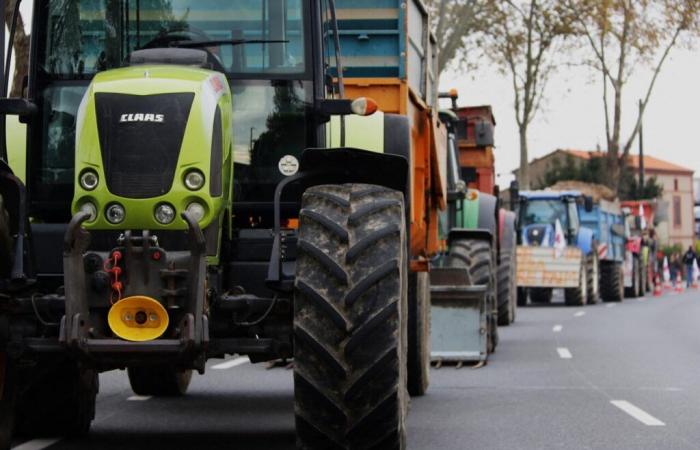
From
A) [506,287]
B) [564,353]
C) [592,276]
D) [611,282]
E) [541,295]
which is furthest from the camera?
[611,282]

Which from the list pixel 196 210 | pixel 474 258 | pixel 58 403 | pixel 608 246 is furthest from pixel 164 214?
pixel 608 246

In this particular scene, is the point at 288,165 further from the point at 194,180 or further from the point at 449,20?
the point at 449,20

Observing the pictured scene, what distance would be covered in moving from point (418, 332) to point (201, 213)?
4.71 meters

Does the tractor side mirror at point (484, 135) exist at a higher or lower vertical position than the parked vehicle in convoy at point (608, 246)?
higher

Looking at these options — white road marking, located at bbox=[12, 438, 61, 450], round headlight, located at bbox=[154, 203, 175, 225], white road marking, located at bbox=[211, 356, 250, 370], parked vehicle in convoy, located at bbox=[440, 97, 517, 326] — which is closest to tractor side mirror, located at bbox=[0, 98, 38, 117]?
round headlight, located at bbox=[154, 203, 175, 225]

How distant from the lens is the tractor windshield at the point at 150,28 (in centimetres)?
872

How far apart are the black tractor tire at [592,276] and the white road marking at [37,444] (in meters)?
29.8

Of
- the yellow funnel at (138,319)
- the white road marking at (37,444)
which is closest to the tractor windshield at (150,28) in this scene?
the yellow funnel at (138,319)

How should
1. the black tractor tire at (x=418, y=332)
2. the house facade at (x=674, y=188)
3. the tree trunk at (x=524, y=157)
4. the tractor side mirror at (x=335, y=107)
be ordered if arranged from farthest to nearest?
1. the house facade at (x=674, y=188)
2. the tree trunk at (x=524, y=157)
3. the black tractor tire at (x=418, y=332)
4. the tractor side mirror at (x=335, y=107)

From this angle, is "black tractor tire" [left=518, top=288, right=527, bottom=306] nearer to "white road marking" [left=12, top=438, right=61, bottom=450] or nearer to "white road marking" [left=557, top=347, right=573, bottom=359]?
"white road marking" [left=557, top=347, right=573, bottom=359]

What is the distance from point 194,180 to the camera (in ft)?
25.9

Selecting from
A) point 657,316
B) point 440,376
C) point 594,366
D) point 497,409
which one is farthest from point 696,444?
point 657,316

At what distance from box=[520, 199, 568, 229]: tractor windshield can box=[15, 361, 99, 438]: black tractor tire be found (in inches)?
1150

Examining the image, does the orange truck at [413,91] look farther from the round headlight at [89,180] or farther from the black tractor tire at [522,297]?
the black tractor tire at [522,297]
